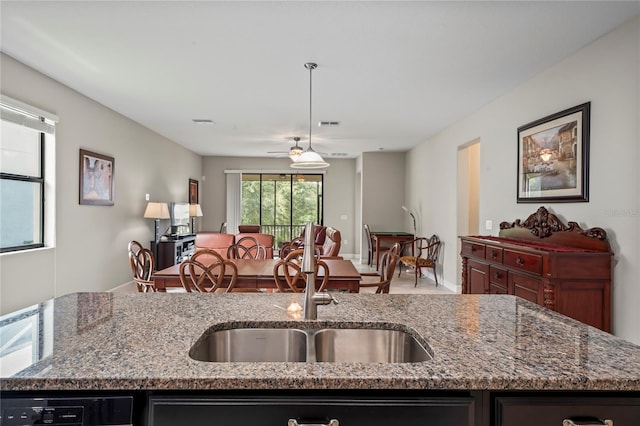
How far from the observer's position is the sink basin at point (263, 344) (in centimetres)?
126

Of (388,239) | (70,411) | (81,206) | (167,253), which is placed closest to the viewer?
(70,411)

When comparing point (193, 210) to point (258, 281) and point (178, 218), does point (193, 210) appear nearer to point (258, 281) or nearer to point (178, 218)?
point (178, 218)

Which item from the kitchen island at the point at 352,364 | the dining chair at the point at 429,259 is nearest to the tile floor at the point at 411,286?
the dining chair at the point at 429,259

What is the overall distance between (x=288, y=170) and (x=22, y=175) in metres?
6.40

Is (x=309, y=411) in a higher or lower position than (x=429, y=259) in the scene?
higher

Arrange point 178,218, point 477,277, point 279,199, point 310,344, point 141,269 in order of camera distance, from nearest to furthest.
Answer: point 310,344, point 141,269, point 477,277, point 178,218, point 279,199

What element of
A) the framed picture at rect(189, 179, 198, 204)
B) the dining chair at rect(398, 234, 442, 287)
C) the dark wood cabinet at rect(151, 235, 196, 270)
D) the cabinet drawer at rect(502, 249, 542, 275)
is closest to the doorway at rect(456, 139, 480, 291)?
the dining chair at rect(398, 234, 442, 287)

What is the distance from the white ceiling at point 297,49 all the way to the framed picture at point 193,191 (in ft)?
12.2

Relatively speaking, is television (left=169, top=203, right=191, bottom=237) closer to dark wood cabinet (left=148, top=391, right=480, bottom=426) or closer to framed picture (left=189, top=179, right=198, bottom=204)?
framed picture (left=189, top=179, right=198, bottom=204)

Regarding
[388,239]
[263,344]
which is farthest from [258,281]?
[388,239]

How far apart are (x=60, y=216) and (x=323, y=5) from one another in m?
3.59

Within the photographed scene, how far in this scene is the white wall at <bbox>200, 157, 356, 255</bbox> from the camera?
9.66 metres

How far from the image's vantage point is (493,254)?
3352 mm

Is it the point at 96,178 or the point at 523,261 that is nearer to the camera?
the point at 523,261
